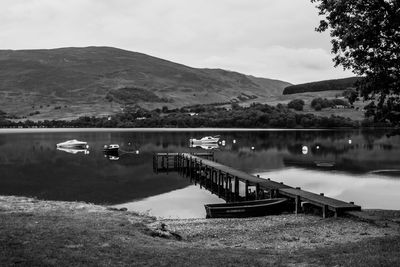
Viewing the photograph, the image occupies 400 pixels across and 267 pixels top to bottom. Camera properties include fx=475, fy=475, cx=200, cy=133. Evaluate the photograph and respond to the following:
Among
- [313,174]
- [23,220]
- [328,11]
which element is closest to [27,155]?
[313,174]

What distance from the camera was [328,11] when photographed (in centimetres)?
2919

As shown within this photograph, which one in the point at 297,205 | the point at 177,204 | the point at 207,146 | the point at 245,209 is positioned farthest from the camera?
the point at 207,146

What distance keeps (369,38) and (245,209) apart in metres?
15.4

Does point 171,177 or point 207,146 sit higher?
point 207,146

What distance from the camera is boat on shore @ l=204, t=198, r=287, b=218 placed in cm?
3575

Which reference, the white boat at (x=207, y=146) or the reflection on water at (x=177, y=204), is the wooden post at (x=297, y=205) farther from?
the white boat at (x=207, y=146)

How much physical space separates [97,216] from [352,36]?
2002 centimetres

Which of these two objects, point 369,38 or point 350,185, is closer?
point 369,38

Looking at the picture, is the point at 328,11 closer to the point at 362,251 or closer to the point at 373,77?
the point at 373,77

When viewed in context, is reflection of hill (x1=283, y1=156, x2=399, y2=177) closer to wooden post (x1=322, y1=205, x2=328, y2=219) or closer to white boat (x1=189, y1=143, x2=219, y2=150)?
white boat (x1=189, y1=143, x2=219, y2=150)

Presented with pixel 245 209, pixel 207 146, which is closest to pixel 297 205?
pixel 245 209

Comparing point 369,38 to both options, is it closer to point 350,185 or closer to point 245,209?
point 245,209

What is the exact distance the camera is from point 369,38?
27641 millimetres

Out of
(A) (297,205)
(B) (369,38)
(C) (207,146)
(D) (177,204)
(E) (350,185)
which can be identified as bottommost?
(D) (177,204)
